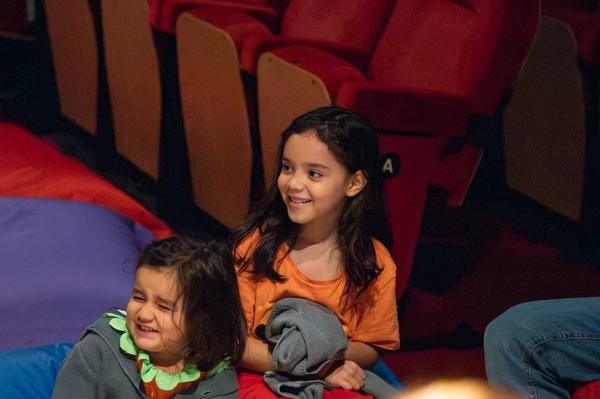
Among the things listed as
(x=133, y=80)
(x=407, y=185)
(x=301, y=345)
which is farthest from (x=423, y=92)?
(x=133, y=80)

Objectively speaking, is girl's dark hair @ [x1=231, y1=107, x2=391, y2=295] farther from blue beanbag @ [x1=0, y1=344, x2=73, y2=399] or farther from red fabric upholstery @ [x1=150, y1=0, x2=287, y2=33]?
red fabric upholstery @ [x1=150, y1=0, x2=287, y2=33]

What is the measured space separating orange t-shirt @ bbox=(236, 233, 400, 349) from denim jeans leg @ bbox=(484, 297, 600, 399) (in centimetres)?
15

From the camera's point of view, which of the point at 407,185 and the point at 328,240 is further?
the point at 407,185

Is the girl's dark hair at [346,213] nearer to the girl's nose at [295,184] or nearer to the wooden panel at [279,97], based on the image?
the girl's nose at [295,184]

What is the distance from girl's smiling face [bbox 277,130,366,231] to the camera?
1.03 metres

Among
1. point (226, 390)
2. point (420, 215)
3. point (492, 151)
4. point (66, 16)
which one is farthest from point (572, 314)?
point (66, 16)

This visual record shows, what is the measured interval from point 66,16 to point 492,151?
3.60 feet

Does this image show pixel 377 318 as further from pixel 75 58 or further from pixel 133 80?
pixel 75 58

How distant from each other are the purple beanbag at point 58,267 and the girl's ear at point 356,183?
1.10 ft

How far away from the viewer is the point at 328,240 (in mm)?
1074

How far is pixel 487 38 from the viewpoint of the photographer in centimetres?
144

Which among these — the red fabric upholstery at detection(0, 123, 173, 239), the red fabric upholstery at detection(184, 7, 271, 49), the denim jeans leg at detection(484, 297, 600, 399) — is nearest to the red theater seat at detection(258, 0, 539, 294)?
the red fabric upholstery at detection(184, 7, 271, 49)

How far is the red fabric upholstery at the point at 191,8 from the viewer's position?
1.77 meters

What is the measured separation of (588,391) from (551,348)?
0.06m
